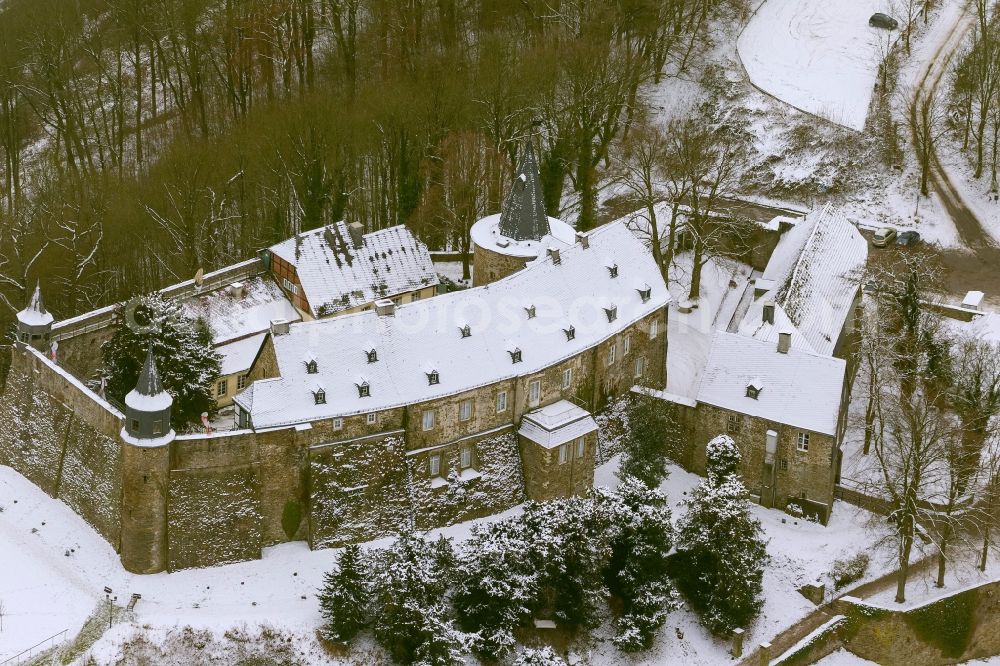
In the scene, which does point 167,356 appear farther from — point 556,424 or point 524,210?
point 524,210

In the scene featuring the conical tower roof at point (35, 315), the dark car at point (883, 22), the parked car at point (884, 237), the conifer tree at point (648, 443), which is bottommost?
the conifer tree at point (648, 443)

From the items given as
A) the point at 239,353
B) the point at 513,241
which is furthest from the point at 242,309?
the point at 513,241

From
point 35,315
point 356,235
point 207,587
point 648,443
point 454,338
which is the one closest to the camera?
point 207,587

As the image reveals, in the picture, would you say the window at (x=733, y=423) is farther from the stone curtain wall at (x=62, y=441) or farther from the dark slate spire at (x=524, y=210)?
the stone curtain wall at (x=62, y=441)

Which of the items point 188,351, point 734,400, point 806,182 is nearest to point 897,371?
point 734,400

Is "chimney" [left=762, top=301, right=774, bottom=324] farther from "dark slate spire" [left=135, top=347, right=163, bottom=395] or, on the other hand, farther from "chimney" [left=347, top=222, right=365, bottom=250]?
"dark slate spire" [left=135, top=347, right=163, bottom=395]

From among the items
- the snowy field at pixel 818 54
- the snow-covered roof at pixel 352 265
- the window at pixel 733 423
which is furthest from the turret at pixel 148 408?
the snowy field at pixel 818 54

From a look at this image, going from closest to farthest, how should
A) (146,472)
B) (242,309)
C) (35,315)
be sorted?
(146,472)
(35,315)
(242,309)
